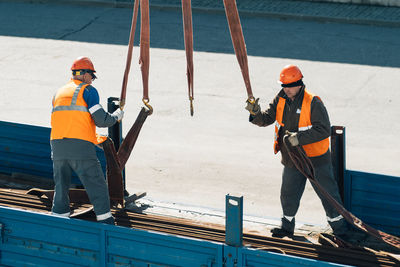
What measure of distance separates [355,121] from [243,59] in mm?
6151

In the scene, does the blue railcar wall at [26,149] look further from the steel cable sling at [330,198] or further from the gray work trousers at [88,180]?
the steel cable sling at [330,198]

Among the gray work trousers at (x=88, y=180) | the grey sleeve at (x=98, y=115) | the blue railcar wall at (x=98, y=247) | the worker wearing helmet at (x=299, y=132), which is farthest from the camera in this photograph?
the worker wearing helmet at (x=299, y=132)

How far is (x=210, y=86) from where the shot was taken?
582 inches

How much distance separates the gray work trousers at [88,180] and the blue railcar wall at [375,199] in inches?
102

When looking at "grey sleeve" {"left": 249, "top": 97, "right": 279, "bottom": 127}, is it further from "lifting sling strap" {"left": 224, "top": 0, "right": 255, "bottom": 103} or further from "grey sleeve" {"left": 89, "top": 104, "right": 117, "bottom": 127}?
"grey sleeve" {"left": 89, "top": 104, "right": 117, "bottom": 127}

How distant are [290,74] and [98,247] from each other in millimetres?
2614

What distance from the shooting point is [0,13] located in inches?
818

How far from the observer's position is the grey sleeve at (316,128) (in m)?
7.36

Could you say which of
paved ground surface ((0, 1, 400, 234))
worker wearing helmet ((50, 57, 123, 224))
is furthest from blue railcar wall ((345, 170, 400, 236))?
worker wearing helmet ((50, 57, 123, 224))

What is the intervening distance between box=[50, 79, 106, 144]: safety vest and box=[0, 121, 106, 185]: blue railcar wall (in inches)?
71.9

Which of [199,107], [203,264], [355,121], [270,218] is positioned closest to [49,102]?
[199,107]

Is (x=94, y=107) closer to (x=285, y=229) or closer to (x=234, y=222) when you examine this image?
(x=234, y=222)

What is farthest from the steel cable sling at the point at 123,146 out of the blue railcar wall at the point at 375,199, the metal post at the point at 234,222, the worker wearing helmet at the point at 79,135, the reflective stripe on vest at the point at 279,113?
the blue railcar wall at the point at 375,199

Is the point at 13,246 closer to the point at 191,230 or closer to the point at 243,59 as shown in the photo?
the point at 191,230
